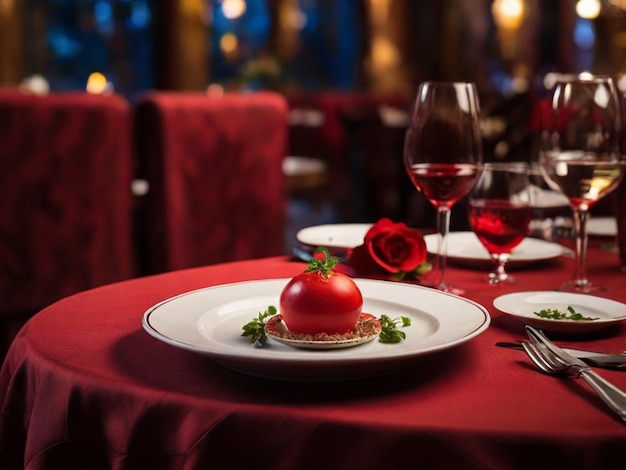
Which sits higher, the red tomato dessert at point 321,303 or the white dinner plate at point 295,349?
the red tomato dessert at point 321,303

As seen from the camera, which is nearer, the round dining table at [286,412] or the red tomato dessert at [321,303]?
the round dining table at [286,412]

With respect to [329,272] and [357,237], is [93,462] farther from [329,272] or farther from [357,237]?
[357,237]

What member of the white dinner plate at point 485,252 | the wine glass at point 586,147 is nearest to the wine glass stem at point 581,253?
the wine glass at point 586,147

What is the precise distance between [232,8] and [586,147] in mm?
8255

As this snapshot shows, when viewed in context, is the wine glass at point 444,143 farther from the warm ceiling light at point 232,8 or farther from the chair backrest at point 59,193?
the warm ceiling light at point 232,8

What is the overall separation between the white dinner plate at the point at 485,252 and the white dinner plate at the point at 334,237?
125 millimetres

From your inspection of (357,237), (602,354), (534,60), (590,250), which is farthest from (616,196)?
(534,60)

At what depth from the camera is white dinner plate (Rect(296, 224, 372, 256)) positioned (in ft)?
4.47

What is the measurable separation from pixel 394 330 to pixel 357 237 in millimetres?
643

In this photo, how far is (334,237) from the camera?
57.4 inches

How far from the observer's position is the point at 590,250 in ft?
5.01

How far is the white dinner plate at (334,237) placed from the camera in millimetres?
1363

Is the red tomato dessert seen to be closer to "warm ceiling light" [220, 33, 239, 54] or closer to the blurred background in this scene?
the blurred background

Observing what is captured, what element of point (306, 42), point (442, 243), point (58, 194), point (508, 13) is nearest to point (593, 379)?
point (442, 243)
